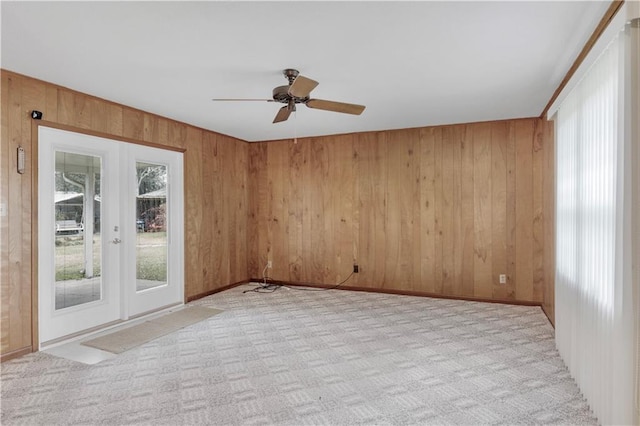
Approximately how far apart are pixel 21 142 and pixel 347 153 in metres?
4.00

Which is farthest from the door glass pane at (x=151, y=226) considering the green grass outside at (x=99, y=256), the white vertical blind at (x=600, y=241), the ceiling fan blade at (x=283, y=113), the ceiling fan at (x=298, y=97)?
the white vertical blind at (x=600, y=241)

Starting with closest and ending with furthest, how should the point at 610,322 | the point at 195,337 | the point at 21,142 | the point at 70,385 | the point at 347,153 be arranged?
the point at 610,322, the point at 70,385, the point at 21,142, the point at 195,337, the point at 347,153

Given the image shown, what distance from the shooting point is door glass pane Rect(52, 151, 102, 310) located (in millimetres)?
3445

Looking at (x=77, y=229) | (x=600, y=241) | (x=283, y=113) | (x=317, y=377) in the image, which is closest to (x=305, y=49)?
(x=283, y=113)

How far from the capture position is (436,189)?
16.8 ft

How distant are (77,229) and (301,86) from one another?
2.76m

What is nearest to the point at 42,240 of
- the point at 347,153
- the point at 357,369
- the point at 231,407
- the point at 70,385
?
the point at 70,385

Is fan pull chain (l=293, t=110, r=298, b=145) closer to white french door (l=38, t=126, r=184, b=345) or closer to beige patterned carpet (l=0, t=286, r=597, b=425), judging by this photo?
white french door (l=38, t=126, r=184, b=345)

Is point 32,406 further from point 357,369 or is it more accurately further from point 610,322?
point 610,322

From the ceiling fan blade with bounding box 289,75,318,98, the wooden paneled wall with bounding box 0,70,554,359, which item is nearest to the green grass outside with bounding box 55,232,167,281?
the wooden paneled wall with bounding box 0,70,554,359

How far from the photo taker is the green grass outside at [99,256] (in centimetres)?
347

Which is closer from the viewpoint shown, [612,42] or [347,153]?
[612,42]

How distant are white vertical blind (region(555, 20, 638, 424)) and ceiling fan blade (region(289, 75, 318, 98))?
5.97ft

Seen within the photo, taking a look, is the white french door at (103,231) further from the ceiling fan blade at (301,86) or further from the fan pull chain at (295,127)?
the ceiling fan blade at (301,86)
